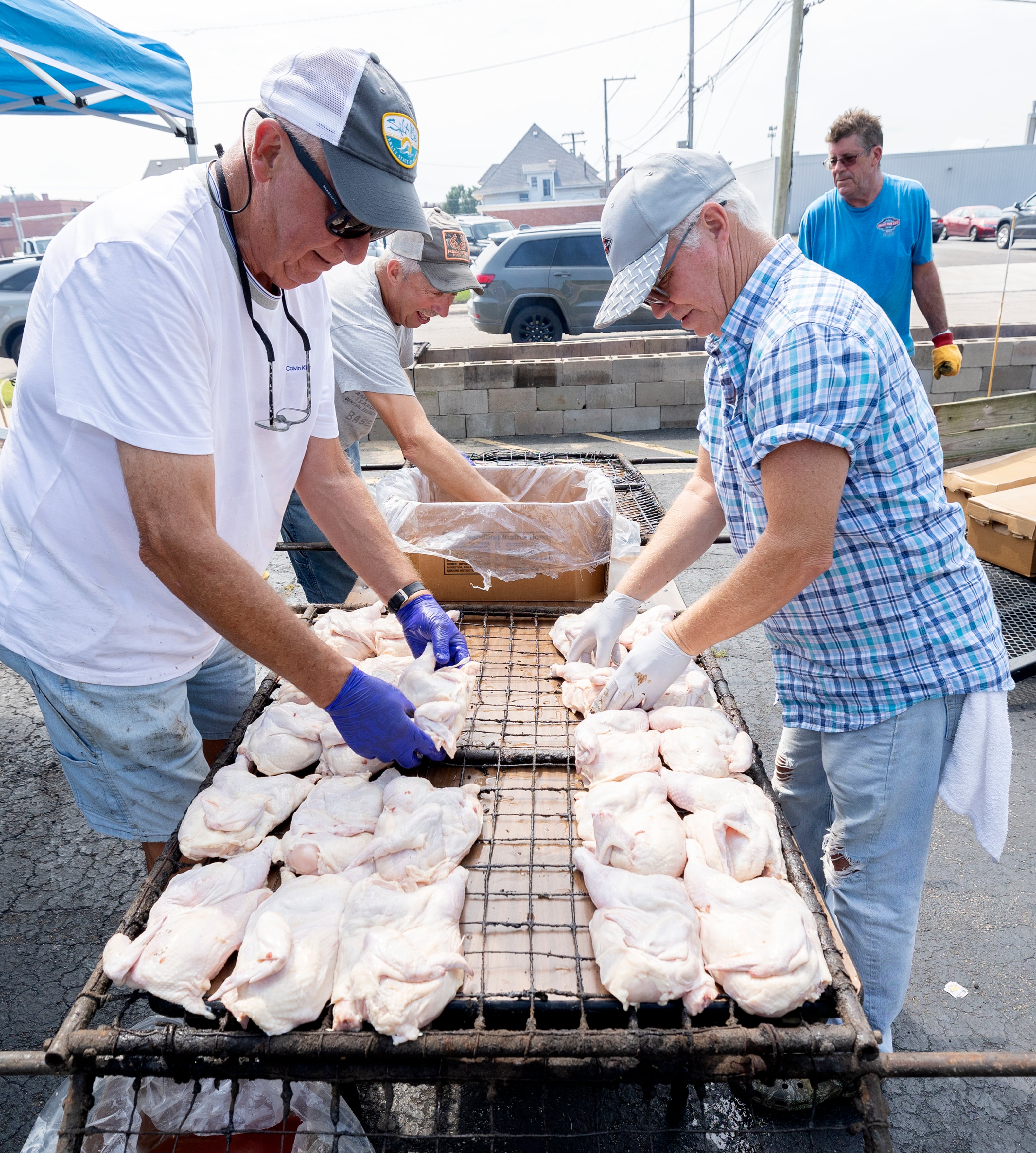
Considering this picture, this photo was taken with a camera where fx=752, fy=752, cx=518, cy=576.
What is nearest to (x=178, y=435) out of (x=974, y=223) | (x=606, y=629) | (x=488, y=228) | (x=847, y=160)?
(x=606, y=629)

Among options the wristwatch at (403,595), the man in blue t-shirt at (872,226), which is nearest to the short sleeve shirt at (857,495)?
the wristwatch at (403,595)

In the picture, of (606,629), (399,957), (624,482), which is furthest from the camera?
(624,482)

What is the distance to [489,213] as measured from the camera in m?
51.7

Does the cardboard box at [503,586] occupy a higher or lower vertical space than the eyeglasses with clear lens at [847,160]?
lower

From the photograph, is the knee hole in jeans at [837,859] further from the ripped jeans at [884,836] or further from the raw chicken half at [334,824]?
the raw chicken half at [334,824]

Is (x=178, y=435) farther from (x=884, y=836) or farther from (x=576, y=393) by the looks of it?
(x=576, y=393)

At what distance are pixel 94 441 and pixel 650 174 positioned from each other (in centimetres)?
133

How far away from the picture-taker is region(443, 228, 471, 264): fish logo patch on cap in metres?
3.09

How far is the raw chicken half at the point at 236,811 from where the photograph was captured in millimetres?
1656

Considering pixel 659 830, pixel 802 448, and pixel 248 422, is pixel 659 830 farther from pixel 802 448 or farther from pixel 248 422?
pixel 248 422

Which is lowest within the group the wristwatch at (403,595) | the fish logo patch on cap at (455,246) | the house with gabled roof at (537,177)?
the wristwatch at (403,595)

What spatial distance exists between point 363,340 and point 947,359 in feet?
14.4

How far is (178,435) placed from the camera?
59.4 inches

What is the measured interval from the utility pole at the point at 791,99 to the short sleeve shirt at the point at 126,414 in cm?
1284
